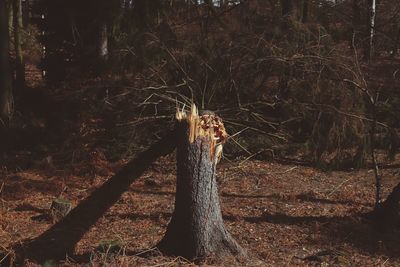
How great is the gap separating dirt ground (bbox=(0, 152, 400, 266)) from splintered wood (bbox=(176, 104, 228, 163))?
105cm

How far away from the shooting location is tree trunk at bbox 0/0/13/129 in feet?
36.7

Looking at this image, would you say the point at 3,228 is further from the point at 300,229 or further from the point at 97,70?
the point at 97,70

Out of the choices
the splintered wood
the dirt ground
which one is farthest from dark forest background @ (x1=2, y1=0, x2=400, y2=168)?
the splintered wood

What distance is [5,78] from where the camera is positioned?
11.4m

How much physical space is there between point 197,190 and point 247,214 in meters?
2.50

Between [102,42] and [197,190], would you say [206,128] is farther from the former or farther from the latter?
[102,42]

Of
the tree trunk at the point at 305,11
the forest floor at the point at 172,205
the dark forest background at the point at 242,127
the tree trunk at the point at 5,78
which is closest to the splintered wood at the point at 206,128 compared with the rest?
the forest floor at the point at 172,205

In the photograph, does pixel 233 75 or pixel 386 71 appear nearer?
pixel 233 75

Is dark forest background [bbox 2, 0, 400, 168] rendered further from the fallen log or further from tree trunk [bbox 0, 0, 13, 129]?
the fallen log

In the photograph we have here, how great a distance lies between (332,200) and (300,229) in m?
1.55

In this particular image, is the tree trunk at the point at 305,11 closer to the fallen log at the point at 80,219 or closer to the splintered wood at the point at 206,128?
the fallen log at the point at 80,219

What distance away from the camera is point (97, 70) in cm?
1349

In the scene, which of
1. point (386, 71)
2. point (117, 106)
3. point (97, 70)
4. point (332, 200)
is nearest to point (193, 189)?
point (332, 200)

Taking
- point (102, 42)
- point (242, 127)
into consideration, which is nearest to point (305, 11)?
point (242, 127)
